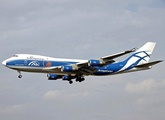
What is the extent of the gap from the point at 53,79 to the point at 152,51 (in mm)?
23440

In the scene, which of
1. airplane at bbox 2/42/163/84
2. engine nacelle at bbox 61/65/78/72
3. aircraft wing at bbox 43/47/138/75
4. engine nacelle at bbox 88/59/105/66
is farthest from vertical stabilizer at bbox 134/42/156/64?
engine nacelle at bbox 61/65/78/72

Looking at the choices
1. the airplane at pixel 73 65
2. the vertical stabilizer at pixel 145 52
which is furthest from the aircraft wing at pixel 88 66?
the vertical stabilizer at pixel 145 52

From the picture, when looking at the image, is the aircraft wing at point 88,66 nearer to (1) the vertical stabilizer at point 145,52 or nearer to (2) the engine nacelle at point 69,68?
(2) the engine nacelle at point 69,68

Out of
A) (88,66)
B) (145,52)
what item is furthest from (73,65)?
(145,52)

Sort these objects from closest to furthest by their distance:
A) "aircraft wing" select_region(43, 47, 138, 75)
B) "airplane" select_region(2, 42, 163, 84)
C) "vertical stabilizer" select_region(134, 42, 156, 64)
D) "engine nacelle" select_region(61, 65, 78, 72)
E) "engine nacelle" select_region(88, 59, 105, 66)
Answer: "aircraft wing" select_region(43, 47, 138, 75) < "engine nacelle" select_region(88, 59, 105, 66) < "airplane" select_region(2, 42, 163, 84) < "engine nacelle" select_region(61, 65, 78, 72) < "vertical stabilizer" select_region(134, 42, 156, 64)

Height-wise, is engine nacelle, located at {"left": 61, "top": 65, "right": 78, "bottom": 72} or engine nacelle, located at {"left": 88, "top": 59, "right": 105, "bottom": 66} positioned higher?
engine nacelle, located at {"left": 88, "top": 59, "right": 105, "bottom": 66}

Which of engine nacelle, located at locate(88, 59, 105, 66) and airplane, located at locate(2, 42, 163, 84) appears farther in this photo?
airplane, located at locate(2, 42, 163, 84)

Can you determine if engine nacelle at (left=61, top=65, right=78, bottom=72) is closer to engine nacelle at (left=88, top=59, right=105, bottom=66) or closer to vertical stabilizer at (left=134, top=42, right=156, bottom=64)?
engine nacelle at (left=88, top=59, right=105, bottom=66)

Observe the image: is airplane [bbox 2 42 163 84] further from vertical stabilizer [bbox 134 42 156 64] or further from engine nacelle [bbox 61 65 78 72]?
vertical stabilizer [bbox 134 42 156 64]

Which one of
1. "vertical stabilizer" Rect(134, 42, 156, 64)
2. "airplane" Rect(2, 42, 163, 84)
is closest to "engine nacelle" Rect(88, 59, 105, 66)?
"airplane" Rect(2, 42, 163, 84)

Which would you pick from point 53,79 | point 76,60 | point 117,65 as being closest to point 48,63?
point 76,60

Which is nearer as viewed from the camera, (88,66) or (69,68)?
(69,68)

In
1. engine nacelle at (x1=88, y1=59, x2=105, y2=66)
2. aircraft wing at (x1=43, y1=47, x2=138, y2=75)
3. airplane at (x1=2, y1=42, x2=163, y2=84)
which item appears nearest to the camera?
aircraft wing at (x1=43, y1=47, x2=138, y2=75)

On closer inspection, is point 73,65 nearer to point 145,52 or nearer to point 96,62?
point 96,62
